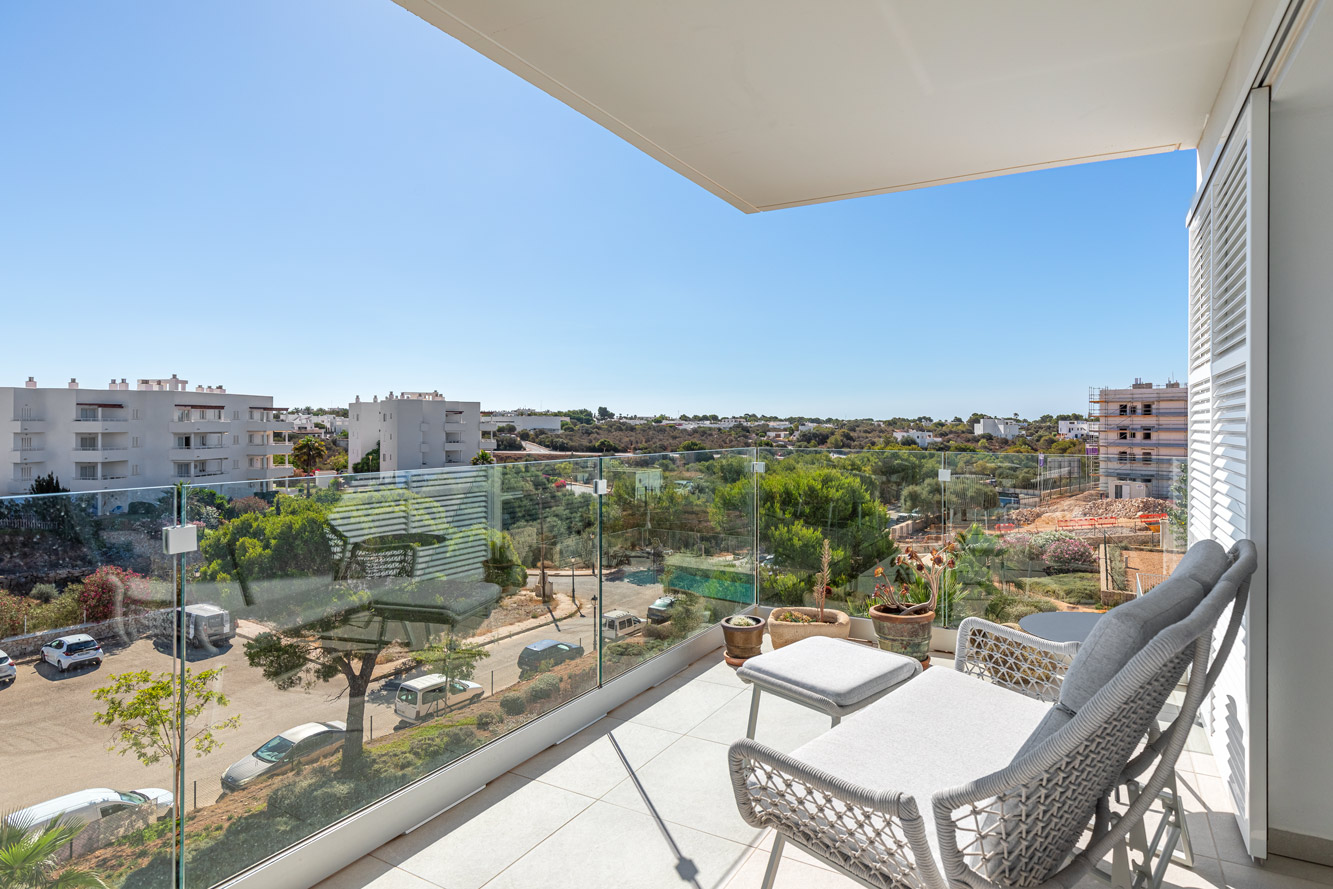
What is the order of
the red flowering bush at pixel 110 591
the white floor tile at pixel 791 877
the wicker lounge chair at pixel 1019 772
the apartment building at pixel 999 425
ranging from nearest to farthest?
1. the wicker lounge chair at pixel 1019 772
2. the red flowering bush at pixel 110 591
3. the white floor tile at pixel 791 877
4. the apartment building at pixel 999 425

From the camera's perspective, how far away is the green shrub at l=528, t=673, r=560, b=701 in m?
2.70

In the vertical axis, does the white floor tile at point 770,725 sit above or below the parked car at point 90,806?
below

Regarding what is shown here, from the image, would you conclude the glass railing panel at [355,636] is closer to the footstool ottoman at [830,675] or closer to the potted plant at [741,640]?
the footstool ottoman at [830,675]

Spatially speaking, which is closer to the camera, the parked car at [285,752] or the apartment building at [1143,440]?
the parked car at [285,752]

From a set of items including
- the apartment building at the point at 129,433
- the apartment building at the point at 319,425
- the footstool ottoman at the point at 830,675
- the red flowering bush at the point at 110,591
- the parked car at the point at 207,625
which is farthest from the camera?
the apartment building at the point at 319,425

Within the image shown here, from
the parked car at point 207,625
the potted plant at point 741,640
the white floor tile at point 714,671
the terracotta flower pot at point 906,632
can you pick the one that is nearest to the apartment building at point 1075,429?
the terracotta flower pot at point 906,632

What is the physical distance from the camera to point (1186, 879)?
6.11 feet

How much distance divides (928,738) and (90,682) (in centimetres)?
190

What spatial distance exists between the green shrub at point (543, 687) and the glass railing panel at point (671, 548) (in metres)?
0.38

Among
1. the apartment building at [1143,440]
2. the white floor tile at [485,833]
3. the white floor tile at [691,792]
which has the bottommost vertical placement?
the white floor tile at [485,833]

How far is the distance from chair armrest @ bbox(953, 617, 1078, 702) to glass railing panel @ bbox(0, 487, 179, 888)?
2250mm

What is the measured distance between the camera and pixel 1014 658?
2133mm

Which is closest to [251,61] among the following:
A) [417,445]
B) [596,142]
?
[596,142]

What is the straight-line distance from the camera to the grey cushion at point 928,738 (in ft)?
4.77
